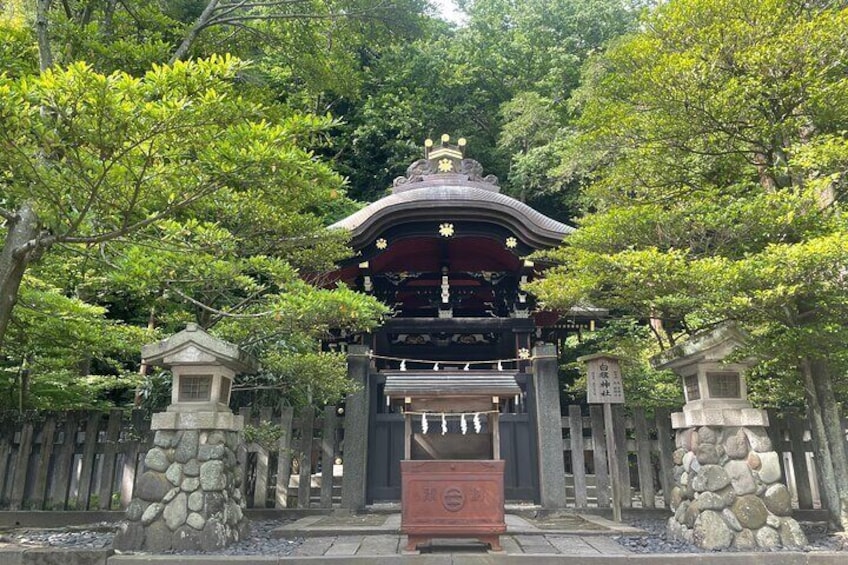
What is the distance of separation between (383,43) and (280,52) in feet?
6.13

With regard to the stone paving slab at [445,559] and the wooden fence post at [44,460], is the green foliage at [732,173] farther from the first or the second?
the wooden fence post at [44,460]

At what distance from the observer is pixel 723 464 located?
5.41 m

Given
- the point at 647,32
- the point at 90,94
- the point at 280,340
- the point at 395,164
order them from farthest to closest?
the point at 395,164 < the point at 280,340 < the point at 647,32 < the point at 90,94

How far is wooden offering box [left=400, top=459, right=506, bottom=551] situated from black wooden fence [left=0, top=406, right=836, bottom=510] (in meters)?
2.65

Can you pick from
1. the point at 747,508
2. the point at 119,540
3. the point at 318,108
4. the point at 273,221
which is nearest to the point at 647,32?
the point at 273,221

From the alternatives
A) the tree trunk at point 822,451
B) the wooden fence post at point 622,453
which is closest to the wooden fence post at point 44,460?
the wooden fence post at point 622,453

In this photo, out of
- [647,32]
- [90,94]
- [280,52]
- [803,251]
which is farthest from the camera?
[280,52]

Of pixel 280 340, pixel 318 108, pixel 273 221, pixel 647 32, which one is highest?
pixel 318 108

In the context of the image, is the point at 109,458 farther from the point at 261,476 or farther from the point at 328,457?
the point at 328,457

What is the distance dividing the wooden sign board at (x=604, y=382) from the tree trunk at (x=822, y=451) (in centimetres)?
207

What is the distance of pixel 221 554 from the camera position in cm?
507

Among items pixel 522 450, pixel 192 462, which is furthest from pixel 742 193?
pixel 192 462

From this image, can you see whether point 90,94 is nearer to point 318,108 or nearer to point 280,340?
point 280,340

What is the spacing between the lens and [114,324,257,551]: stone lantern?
527cm
